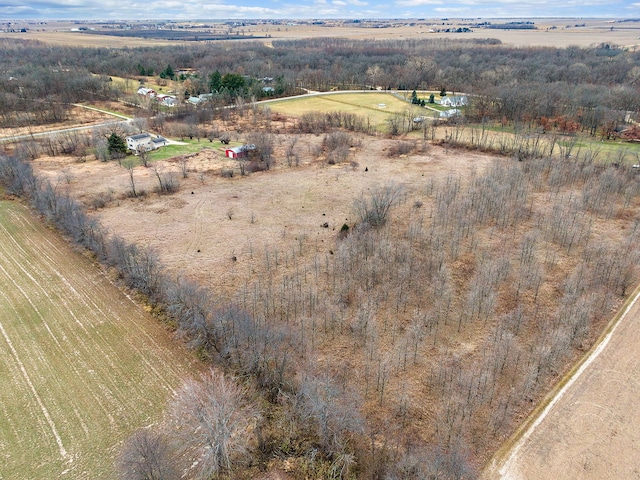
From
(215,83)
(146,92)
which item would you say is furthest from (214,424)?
(146,92)

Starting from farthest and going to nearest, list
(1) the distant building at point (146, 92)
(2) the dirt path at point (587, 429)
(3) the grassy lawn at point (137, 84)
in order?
(3) the grassy lawn at point (137, 84) < (1) the distant building at point (146, 92) < (2) the dirt path at point (587, 429)

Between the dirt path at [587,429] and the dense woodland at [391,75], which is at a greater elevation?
the dense woodland at [391,75]

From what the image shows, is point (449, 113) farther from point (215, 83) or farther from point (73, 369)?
point (73, 369)

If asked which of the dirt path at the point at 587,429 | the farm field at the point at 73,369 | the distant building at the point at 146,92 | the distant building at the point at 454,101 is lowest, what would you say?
the dirt path at the point at 587,429

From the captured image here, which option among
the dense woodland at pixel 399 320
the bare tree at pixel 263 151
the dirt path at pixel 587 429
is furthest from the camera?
the bare tree at pixel 263 151

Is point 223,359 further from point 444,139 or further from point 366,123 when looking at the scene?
point 366,123

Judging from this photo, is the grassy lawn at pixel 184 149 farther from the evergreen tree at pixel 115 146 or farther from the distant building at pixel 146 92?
the distant building at pixel 146 92

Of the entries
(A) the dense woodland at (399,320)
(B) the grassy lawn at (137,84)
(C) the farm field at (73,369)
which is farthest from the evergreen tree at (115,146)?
(B) the grassy lawn at (137,84)
